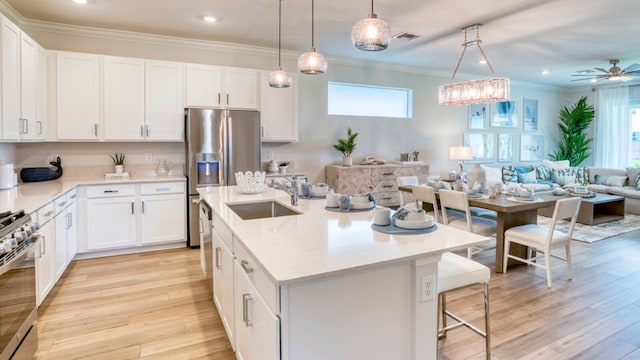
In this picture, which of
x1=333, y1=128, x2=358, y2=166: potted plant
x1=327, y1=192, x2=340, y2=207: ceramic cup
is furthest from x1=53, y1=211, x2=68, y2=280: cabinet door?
x1=333, y1=128, x2=358, y2=166: potted plant

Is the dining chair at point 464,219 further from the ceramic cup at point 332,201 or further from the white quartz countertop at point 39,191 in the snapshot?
the white quartz countertop at point 39,191

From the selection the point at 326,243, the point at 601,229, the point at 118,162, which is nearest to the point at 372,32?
the point at 326,243

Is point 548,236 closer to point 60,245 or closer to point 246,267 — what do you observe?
point 246,267

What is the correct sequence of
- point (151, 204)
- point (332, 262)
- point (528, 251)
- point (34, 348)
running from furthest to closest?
point (151, 204)
point (528, 251)
point (34, 348)
point (332, 262)

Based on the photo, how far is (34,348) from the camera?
7.14 feet

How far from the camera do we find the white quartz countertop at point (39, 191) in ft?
8.71

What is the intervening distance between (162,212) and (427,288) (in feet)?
12.2

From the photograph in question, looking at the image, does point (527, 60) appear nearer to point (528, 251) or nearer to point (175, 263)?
point (528, 251)

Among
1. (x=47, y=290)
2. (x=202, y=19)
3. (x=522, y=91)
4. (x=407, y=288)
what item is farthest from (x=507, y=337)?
(x=522, y=91)

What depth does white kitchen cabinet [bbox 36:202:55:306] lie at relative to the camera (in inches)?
110

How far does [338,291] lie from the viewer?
1420 mm

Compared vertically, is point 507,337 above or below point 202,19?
below

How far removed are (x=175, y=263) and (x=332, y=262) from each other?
3195mm

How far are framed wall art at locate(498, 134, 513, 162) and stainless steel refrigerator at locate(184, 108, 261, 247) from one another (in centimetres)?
605
